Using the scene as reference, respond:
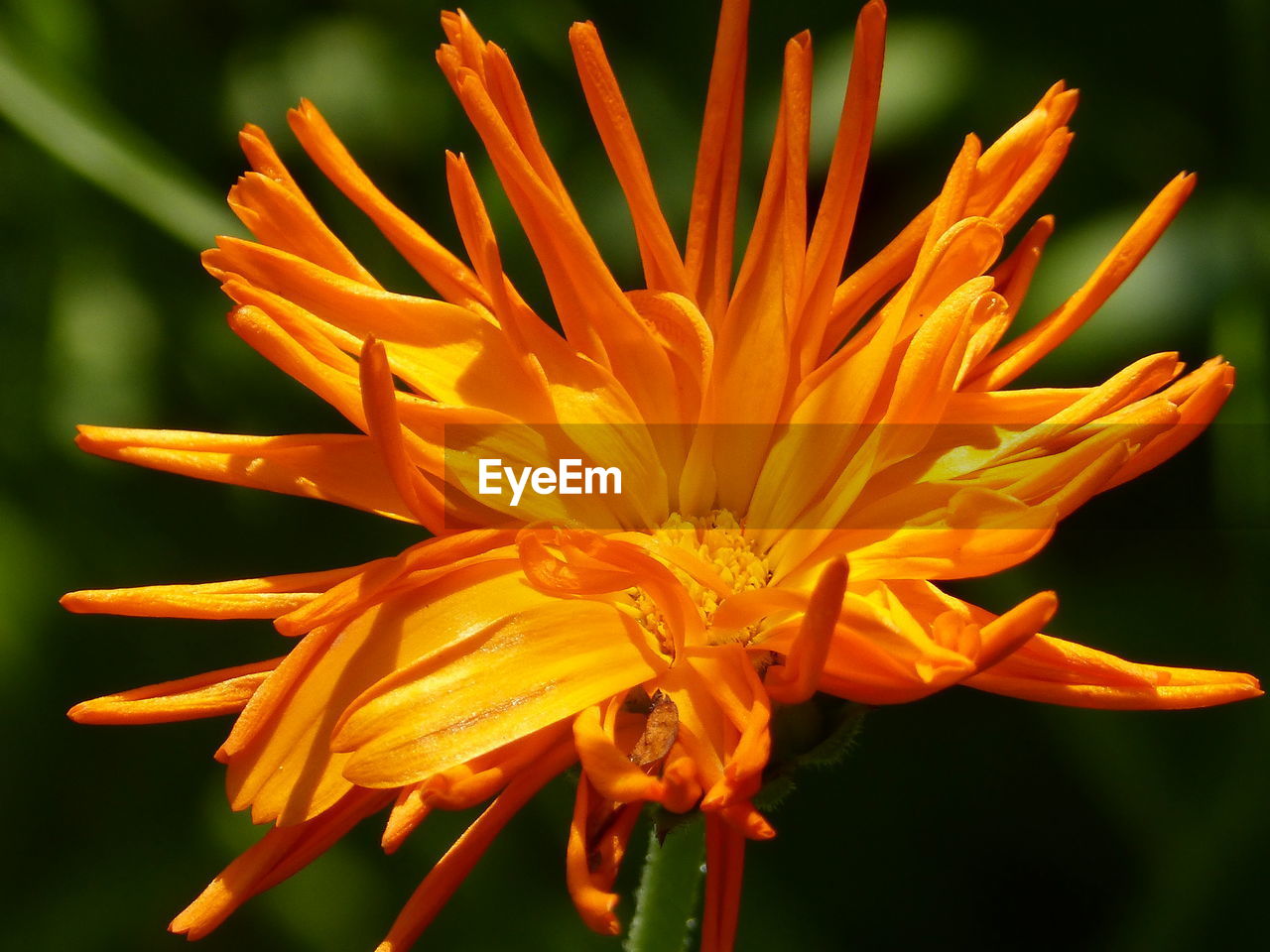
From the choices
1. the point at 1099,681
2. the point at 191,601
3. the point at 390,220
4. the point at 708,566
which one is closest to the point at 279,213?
the point at 390,220

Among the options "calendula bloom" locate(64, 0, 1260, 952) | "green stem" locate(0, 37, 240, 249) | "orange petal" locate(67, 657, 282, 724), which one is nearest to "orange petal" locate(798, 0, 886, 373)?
"calendula bloom" locate(64, 0, 1260, 952)

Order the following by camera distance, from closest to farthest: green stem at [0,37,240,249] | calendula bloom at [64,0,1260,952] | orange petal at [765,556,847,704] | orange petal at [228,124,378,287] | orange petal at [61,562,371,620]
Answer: orange petal at [765,556,847,704] < calendula bloom at [64,0,1260,952] < orange petal at [61,562,371,620] < orange petal at [228,124,378,287] < green stem at [0,37,240,249]

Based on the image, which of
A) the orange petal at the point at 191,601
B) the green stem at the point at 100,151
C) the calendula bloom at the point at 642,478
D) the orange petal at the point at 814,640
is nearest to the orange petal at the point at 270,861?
the calendula bloom at the point at 642,478

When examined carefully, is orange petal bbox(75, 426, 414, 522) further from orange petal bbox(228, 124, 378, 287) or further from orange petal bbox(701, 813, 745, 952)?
orange petal bbox(701, 813, 745, 952)

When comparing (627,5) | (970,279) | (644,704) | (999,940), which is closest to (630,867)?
(999,940)

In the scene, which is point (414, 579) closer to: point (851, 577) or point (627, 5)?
point (851, 577)

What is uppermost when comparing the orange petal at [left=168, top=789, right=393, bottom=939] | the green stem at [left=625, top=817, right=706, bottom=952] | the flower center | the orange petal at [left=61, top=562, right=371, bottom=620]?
the orange petal at [left=61, top=562, right=371, bottom=620]
